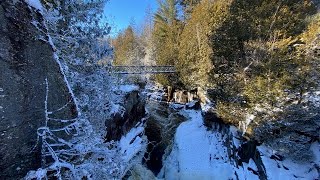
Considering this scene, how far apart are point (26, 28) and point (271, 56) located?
9647mm

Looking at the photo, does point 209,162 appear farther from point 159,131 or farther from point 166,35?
point 166,35

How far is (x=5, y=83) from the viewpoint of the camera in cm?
248

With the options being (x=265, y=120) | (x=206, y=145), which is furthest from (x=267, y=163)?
(x=206, y=145)

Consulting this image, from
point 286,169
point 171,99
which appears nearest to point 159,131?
point 171,99

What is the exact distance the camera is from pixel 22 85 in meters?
2.68

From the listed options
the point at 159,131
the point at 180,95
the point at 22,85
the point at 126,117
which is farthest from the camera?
the point at 180,95

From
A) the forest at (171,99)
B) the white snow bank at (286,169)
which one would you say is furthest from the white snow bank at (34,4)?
the white snow bank at (286,169)

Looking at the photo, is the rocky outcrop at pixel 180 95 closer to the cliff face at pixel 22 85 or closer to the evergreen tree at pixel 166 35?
the evergreen tree at pixel 166 35

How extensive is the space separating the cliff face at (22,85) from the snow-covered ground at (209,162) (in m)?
6.60

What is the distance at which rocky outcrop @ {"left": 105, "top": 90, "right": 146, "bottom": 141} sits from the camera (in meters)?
8.77

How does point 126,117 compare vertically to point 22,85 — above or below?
below

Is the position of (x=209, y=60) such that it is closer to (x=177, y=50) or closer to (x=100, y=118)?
(x=177, y=50)

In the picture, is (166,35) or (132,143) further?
(166,35)

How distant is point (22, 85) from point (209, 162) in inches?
342
